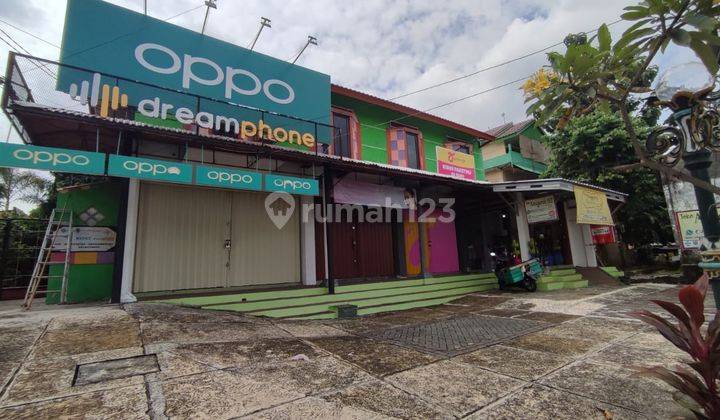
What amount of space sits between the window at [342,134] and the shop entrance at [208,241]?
2.90m

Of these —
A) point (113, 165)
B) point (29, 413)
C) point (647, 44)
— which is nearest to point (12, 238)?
point (113, 165)

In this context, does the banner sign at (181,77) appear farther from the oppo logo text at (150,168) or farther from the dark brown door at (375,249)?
the dark brown door at (375,249)

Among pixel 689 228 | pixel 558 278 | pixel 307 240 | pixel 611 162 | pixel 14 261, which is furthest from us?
pixel 611 162

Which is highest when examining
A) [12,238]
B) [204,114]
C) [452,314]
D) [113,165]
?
Answer: [204,114]

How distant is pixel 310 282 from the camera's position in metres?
8.74

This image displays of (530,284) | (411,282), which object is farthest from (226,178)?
(530,284)

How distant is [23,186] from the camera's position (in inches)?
632

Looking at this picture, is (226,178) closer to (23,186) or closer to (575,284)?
(575,284)

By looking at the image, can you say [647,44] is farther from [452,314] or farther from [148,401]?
[452,314]

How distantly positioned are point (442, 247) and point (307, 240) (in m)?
5.37

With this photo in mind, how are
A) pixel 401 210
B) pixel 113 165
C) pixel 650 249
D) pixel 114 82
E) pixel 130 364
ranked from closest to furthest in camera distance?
pixel 130 364 < pixel 113 165 < pixel 114 82 < pixel 401 210 < pixel 650 249

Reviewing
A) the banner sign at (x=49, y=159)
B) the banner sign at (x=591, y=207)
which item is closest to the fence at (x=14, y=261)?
the banner sign at (x=49, y=159)

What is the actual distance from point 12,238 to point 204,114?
7.26m

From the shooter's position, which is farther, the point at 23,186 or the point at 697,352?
the point at 23,186
